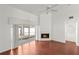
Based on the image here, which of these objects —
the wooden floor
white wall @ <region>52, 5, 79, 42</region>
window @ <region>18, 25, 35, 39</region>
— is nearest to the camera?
the wooden floor

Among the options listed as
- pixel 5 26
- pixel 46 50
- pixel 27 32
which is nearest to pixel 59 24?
pixel 27 32

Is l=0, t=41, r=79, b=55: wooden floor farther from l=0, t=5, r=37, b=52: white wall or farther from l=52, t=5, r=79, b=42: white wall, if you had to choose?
l=52, t=5, r=79, b=42: white wall

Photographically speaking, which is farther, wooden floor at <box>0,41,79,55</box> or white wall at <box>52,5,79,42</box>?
white wall at <box>52,5,79,42</box>

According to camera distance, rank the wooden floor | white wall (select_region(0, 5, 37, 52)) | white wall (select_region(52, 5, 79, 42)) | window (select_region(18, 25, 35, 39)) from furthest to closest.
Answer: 1. white wall (select_region(52, 5, 79, 42))
2. window (select_region(18, 25, 35, 39))
3. white wall (select_region(0, 5, 37, 52))
4. the wooden floor

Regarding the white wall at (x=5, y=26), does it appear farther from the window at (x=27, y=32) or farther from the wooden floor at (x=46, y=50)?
the window at (x=27, y=32)

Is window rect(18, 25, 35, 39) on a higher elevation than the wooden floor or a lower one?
higher

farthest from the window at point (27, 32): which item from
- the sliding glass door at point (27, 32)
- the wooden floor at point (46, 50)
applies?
the wooden floor at point (46, 50)

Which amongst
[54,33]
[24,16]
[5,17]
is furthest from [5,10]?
[54,33]

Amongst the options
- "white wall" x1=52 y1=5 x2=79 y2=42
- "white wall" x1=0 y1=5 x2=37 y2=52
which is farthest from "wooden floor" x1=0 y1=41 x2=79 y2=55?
"white wall" x1=52 y1=5 x2=79 y2=42

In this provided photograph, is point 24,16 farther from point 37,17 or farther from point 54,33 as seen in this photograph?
point 54,33

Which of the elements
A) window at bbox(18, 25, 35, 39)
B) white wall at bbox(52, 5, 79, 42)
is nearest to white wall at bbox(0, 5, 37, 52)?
window at bbox(18, 25, 35, 39)

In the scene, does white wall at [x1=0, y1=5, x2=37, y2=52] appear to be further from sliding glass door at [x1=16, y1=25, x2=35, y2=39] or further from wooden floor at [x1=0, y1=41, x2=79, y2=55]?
sliding glass door at [x1=16, y1=25, x2=35, y2=39]
